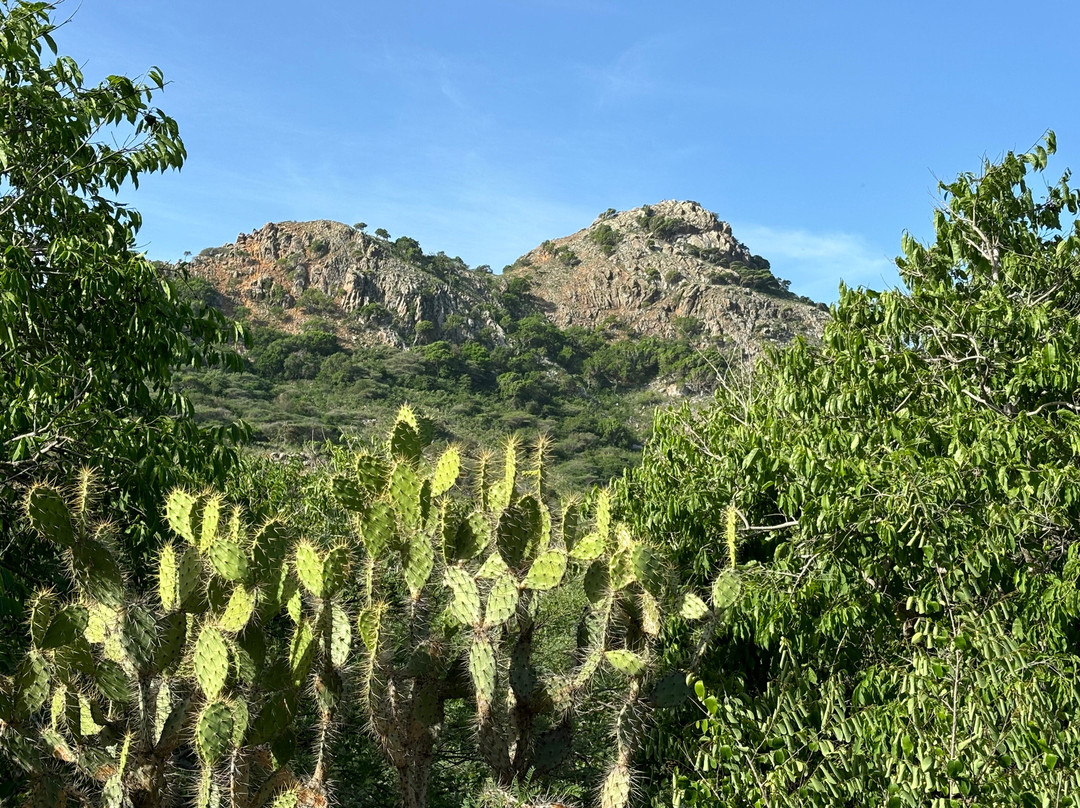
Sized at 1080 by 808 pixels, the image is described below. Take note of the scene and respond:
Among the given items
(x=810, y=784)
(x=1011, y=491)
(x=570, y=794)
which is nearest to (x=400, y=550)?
(x=570, y=794)

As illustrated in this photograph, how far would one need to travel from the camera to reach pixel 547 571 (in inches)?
194

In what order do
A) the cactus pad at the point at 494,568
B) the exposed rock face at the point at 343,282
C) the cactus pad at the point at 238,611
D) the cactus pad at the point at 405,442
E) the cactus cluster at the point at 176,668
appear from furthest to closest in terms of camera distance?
the exposed rock face at the point at 343,282 → the cactus pad at the point at 405,442 → the cactus pad at the point at 494,568 → the cactus pad at the point at 238,611 → the cactus cluster at the point at 176,668

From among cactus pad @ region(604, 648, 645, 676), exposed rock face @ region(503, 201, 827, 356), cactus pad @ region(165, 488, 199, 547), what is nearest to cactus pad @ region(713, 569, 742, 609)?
cactus pad @ region(604, 648, 645, 676)

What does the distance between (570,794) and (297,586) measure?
1.91m

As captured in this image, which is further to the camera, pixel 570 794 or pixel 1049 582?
pixel 570 794

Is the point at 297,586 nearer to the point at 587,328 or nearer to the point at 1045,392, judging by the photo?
the point at 1045,392

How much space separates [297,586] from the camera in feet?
17.2

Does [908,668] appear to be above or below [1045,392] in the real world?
below

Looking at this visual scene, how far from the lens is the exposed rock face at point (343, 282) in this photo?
70.9 m

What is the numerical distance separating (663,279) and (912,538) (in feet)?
267

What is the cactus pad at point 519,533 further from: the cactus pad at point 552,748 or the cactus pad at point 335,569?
the cactus pad at point 552,748

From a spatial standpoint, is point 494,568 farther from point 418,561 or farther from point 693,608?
point 693,608

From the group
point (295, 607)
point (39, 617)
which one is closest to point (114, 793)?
point (39, 617)

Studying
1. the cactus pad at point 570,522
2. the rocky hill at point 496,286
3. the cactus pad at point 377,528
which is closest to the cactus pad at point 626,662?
the cactus pad at point 570,522
